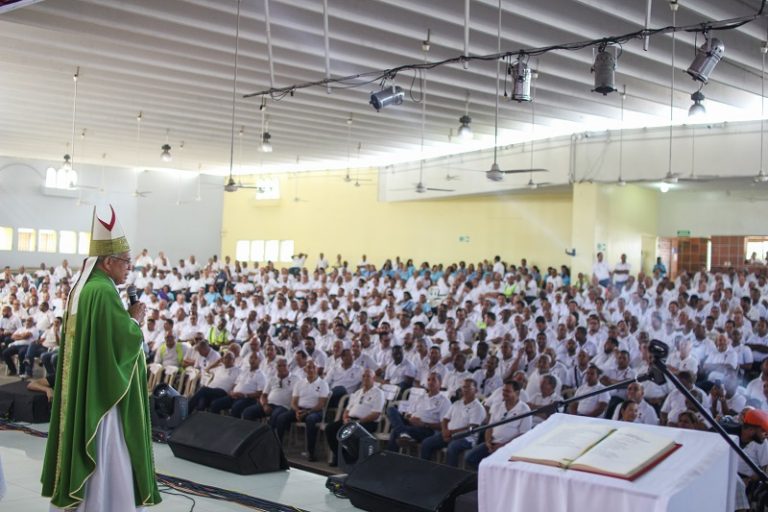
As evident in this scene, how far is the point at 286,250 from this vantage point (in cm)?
2498

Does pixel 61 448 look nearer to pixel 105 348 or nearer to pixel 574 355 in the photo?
pixel 105 348

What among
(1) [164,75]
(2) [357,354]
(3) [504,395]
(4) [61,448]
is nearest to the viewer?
(4) [61,448]

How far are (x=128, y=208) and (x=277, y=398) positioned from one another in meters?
17.0

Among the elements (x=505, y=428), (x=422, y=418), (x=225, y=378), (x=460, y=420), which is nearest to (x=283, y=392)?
(x=225, y=378)

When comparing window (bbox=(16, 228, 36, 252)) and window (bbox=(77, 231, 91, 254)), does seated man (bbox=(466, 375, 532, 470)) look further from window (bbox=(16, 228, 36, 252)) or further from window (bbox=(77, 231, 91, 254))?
window (bbox=(77, 231, 91, 254))

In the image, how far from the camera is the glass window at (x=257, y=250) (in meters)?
25.7

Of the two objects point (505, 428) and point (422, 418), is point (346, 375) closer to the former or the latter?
point (422, 418)

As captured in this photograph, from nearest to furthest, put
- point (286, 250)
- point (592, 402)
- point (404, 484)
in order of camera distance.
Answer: point (404, 484)
point (592, 402)
point (286, 250)

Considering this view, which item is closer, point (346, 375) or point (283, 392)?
point (283, 392)

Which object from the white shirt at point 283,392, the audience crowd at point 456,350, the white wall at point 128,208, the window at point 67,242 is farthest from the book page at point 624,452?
the window at point 67,242

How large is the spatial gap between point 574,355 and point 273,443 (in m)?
5.04

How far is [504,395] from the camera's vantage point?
7441 mm

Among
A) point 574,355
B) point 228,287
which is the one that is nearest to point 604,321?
point 574,355

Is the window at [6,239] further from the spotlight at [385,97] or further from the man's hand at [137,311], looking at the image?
the man's hand at [137,311]
